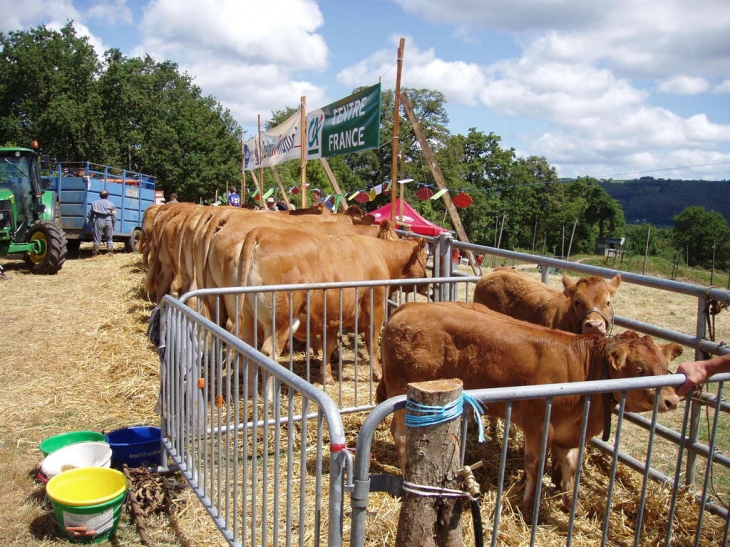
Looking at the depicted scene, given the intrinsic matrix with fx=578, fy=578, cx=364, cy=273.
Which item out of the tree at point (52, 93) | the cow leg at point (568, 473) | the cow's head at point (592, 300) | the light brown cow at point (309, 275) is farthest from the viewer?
the tree at point (52, 93)

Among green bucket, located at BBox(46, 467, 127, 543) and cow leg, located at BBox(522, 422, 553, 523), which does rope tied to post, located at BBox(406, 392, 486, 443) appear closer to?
cow leg, located at BBox(522, 422, 553, 523)

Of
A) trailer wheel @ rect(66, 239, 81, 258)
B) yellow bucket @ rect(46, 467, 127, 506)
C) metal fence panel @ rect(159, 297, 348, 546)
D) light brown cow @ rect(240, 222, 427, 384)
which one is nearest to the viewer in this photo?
metal fence panel @ rect(159, 297, 348, 546)

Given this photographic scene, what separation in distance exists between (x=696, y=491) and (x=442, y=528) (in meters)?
2.92

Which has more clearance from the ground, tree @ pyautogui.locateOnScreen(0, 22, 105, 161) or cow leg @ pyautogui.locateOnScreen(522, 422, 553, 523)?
tree @ pyautogui.locateOnScreen(0, 22, 105, 161)

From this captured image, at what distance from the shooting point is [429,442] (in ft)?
6.09

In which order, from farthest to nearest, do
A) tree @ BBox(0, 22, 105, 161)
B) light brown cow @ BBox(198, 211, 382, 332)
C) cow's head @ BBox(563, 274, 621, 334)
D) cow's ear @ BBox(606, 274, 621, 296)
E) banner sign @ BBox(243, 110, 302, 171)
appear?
tree @ BBox(0, 22, 105, 161)
banner sign @ BBox(243, 110, 302, 171)
light brown cow @ BBox(198, 211, 382, 332)
cow's ear @ BBox(606, 274, 621, 296)
cow's head @ BBox(563, 274, 621, 334)

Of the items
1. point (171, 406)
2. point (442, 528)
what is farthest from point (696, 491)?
point (171, 406)

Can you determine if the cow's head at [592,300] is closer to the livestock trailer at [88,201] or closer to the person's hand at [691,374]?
the person's hand at [691,374]

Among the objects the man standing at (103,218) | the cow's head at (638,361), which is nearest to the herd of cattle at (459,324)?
the cow's head at (638,361)

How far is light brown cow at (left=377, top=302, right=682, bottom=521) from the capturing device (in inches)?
131

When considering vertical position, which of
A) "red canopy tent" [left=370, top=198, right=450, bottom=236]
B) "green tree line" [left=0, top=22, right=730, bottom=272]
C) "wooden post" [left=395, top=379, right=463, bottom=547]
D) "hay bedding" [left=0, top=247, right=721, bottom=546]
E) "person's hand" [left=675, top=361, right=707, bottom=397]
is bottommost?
"hay bedding" [left=0, top=247, right=721, bottom=546]

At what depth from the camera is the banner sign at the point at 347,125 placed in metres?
9.16

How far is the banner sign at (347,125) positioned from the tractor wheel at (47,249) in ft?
19.9

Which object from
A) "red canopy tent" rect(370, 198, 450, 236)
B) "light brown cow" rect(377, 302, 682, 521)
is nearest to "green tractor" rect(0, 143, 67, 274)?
"red canopy tent" rect(370, 198, 450, 236)
